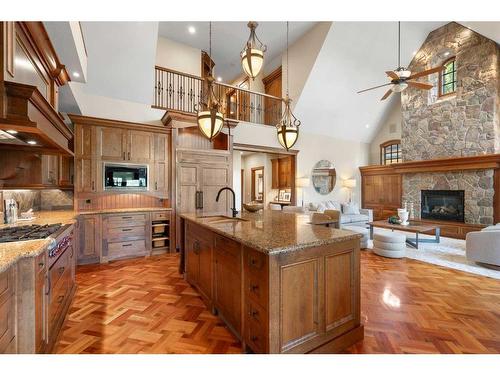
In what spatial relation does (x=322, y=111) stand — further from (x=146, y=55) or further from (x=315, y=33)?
(x=146, y=55)

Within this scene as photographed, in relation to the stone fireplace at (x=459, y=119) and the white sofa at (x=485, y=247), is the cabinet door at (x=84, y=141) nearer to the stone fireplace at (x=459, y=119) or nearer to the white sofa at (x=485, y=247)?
Result: the white sofa at (x=485, y=247)

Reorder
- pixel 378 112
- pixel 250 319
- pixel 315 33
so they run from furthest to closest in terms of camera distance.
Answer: pixel 378 112 → pixel 315 33 → pixel 250 319

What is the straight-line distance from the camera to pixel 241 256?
1737mm

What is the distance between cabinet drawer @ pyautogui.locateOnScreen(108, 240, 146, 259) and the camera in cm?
395

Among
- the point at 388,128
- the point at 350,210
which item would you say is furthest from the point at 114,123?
the point at 388,128

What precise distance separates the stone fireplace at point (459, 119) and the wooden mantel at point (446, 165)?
0.58 feet

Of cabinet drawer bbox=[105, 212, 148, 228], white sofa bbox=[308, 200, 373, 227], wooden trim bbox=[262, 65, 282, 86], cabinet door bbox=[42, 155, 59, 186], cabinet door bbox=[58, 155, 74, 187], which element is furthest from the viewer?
wooden trim bbox=[262, 65, 282, 86]

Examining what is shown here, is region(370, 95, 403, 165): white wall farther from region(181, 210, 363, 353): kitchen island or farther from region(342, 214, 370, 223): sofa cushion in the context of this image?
region(181, 210, 363, 353): kitchen island

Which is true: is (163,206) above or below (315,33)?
below

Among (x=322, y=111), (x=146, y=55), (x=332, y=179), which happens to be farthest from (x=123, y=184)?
(x=332, y=179)

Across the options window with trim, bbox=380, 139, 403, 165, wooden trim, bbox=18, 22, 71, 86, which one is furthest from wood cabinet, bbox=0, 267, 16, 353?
window with trim, bbox=380, 139, 403, 165

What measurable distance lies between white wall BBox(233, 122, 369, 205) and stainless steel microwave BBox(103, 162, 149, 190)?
8.45ft

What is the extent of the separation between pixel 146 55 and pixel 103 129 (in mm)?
1493

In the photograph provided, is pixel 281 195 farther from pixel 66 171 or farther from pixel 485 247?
pixel 66 171
